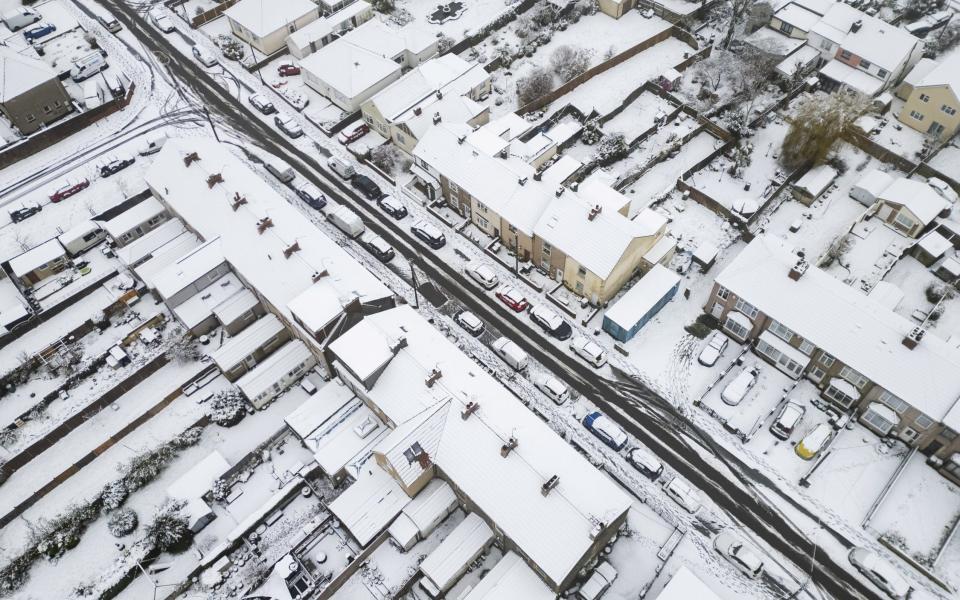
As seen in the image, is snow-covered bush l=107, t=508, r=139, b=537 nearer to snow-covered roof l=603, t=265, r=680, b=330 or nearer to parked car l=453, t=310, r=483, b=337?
parked car l=453, t=310, r=483, b=337

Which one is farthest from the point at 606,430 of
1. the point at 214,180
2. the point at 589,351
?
the point at 214,180

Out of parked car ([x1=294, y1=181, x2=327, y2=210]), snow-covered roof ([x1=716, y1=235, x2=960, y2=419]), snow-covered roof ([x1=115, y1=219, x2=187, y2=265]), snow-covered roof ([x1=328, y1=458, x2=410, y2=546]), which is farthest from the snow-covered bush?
snow-covered roof ([x1=716, y1=235, x2=960, y2=419])

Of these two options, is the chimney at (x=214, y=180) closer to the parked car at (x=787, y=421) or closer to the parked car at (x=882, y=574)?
the parked car at (x=787, y=421)

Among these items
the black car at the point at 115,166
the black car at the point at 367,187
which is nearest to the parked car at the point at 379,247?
the black car at the point at 367,187

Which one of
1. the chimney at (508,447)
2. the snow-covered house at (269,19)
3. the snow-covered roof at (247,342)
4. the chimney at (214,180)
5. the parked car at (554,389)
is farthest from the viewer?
the snow-covered house at (269,19)

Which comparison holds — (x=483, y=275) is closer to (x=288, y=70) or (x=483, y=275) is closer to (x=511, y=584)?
(x=511, y=584)

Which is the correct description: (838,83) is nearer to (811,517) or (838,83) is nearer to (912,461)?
(912,461)
